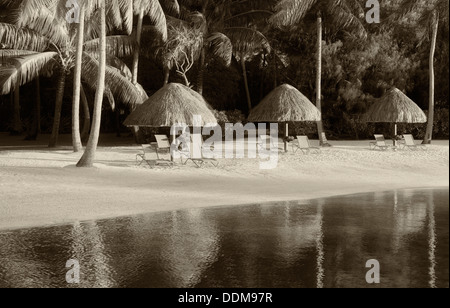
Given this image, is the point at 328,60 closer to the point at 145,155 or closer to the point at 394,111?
the point at 394,111

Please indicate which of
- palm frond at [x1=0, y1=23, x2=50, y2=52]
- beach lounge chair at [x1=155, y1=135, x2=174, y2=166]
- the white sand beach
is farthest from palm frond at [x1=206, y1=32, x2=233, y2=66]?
beach lounge chair at [x1=155, y1=135, x2=174, y2=166]

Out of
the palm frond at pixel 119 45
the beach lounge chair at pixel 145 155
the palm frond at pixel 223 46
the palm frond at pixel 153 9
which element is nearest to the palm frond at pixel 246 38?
the palm frond at pixel 223 46

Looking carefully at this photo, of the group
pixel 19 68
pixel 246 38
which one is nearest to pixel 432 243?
pixel 19 68

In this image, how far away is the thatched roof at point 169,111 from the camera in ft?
66.6

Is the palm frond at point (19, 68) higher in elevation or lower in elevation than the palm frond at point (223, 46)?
lower

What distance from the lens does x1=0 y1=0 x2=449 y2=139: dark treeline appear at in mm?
28781

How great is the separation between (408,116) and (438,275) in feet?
66.0

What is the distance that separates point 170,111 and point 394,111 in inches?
417

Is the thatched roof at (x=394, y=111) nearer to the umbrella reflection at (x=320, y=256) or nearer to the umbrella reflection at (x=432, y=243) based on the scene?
the umbrella reflection at (x=432, y=243)

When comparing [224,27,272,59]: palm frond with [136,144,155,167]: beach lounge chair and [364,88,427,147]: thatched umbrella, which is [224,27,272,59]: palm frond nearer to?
[364,88,427,147]: thatched umbrella

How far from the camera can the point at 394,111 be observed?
26.2 meters

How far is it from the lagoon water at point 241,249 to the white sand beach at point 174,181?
1157mm


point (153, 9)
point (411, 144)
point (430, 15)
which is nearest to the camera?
point (153, 9)
